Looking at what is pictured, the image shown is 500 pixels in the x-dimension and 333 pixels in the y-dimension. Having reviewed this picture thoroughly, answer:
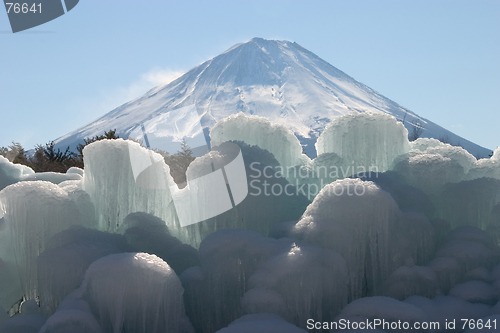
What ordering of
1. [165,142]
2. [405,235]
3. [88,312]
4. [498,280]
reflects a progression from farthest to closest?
[165,142] → [405,235] → [498,280] → [88,312]

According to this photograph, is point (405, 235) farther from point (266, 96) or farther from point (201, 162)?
point (266, 96)

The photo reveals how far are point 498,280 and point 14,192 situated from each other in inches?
313

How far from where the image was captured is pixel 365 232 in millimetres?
6727

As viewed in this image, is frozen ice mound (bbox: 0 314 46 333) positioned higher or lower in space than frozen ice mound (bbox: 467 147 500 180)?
higher

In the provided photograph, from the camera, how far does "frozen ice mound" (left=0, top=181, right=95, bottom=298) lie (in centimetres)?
696

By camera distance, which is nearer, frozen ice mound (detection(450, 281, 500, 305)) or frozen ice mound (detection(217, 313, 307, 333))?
frozen ice mound (detection(217, 313, 307, 333))

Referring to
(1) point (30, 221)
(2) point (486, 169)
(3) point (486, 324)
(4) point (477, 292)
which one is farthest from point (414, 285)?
(1) point (30, 221)

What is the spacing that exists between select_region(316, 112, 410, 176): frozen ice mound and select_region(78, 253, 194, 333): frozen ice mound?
17.4ft

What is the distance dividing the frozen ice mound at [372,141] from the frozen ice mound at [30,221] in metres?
6.14

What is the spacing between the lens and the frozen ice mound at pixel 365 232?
6543 mm

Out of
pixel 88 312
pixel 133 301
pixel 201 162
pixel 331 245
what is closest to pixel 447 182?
pixel 331 245

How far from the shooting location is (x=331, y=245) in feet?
21.3

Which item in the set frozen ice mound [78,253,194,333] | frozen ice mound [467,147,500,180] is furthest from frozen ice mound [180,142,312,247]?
frozen ice mound [467,147,500,180]

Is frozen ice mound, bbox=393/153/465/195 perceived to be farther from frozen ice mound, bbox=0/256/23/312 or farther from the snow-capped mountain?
the snow-capped mountain
